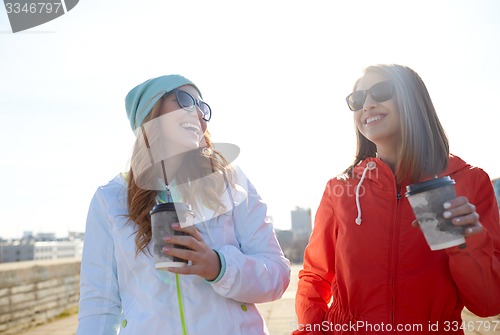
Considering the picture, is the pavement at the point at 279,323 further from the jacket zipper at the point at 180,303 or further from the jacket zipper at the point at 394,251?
the jacket zipper at the point at 180,303

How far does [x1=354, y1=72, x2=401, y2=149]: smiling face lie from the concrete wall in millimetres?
5006

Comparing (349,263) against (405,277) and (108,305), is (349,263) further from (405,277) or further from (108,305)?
(108,305)

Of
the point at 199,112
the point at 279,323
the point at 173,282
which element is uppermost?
the point at 199,112

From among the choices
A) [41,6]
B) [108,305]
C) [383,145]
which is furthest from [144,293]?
[41,6]

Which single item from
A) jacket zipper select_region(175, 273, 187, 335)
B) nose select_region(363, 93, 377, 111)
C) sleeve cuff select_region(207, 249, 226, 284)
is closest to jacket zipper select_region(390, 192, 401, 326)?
nose select_region(363, 93, 377, 111)

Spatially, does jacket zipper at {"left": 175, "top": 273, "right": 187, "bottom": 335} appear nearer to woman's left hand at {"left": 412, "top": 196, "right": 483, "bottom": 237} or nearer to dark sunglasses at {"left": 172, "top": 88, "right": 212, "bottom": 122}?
dark sunglasses at {"left": 172, "top": 88, "right": 212, "bottom": 122}

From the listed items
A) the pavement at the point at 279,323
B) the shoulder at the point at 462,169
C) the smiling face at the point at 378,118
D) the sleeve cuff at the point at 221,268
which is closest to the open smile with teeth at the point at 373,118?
the smiling face at the point at 378,118

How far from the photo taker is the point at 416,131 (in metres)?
1.93

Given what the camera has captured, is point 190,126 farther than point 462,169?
Yes

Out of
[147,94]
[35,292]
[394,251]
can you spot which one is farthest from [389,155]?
[35,292]

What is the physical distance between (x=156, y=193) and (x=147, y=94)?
1.38 ft

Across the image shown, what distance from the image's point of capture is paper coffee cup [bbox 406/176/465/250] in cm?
146

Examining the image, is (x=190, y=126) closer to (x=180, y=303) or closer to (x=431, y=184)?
(x=180, y=303)

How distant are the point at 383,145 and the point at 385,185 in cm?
18
